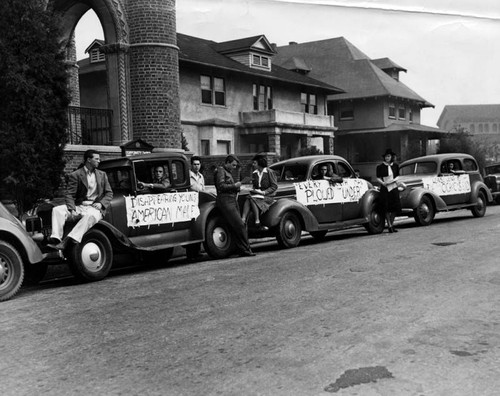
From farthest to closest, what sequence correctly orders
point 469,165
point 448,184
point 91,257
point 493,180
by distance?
point 493,180 → point 469,165 → point 448,184 → point 91,257

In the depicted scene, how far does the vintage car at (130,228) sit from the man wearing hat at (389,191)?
14.5 ft

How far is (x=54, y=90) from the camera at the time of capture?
425 inches

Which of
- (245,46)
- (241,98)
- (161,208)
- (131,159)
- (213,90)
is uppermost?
(245,46)

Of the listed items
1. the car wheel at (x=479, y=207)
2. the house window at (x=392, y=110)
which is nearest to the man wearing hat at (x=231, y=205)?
the car wheel at (x=479, y=207)

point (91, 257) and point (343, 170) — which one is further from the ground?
point (343, 170)

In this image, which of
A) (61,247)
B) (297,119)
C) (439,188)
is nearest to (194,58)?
(297,119)

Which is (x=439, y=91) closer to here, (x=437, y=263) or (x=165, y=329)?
(x=437, y=263)

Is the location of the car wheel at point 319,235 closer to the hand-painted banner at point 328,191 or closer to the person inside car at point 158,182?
the hand-painted banner at point 328,191

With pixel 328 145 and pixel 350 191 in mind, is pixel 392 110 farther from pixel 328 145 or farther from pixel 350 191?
pixel 350 191

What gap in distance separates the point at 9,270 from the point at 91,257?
122cm

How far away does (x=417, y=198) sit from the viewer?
14.5 meters

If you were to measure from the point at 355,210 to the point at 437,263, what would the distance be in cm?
467

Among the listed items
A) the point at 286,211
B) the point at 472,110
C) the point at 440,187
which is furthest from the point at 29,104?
the point at 472,110

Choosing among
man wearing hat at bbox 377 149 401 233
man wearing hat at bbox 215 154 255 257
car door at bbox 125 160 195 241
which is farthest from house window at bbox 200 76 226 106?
car door at bbox 125 160 195 241
